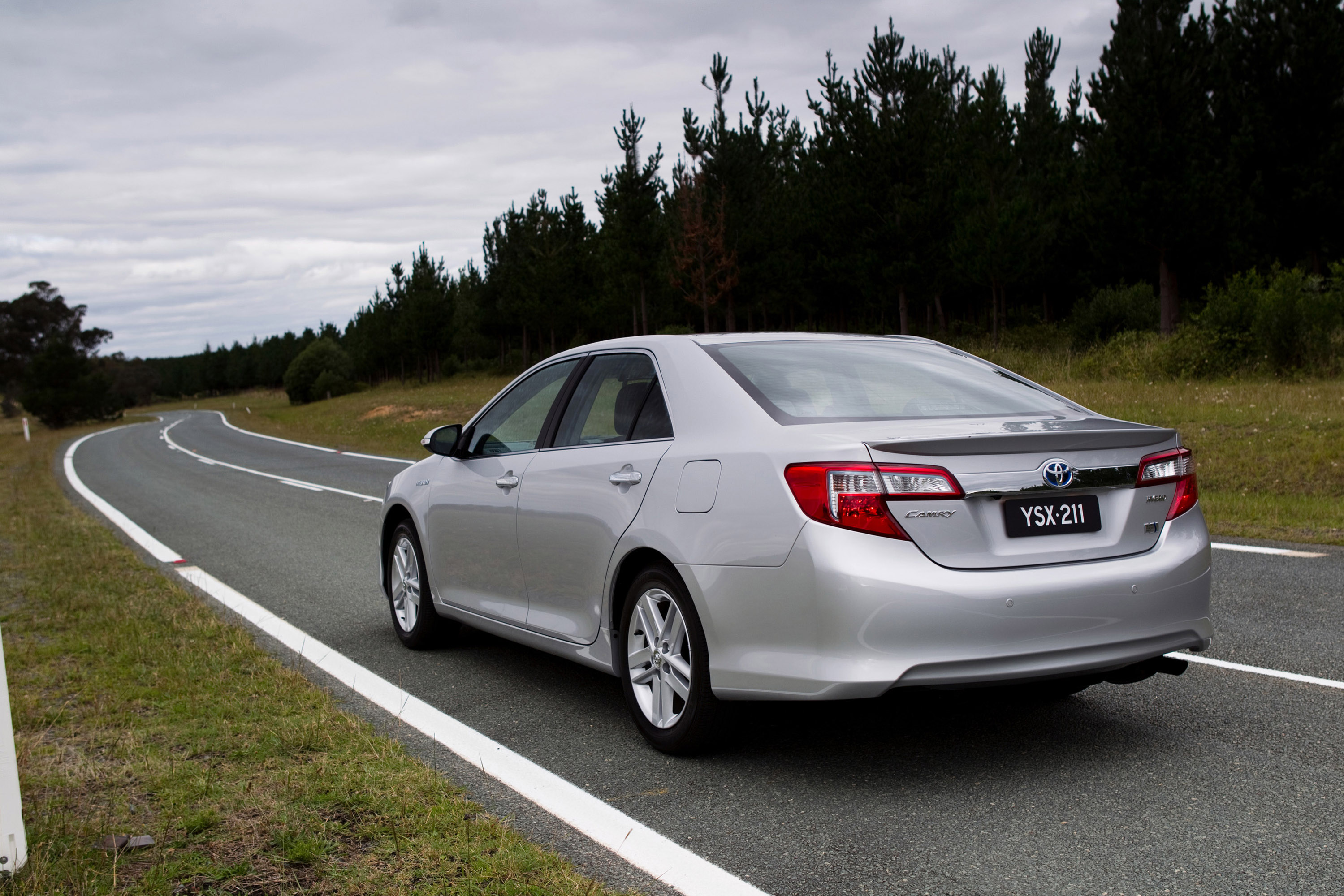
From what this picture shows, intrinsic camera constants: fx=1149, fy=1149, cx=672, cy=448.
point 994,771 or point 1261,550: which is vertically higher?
point 994,771

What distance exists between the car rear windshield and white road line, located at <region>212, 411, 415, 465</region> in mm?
17061

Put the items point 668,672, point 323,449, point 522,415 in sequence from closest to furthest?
point 668,672 → point 522,415 → point 323,449

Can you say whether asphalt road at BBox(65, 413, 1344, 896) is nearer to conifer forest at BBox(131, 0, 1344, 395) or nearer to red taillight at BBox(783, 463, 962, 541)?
red taillight at BBox(783, 463, 962, 541)

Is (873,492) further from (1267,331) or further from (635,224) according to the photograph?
(635,224)

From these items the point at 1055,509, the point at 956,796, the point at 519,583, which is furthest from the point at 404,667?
the point at 1055,509

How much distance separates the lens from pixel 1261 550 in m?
8.52

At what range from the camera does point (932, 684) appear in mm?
3693

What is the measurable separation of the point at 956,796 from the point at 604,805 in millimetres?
1191

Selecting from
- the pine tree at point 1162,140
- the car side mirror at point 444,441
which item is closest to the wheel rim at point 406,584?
the car side mirror at point 444,441

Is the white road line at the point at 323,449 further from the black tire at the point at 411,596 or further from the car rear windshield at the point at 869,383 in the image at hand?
the car rear windshield at the point at 869,383

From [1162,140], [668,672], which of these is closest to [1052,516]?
[668,672]

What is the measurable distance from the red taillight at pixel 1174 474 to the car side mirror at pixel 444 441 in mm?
3499

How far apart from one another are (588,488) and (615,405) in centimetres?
45

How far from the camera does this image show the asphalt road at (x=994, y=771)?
10.7ft
